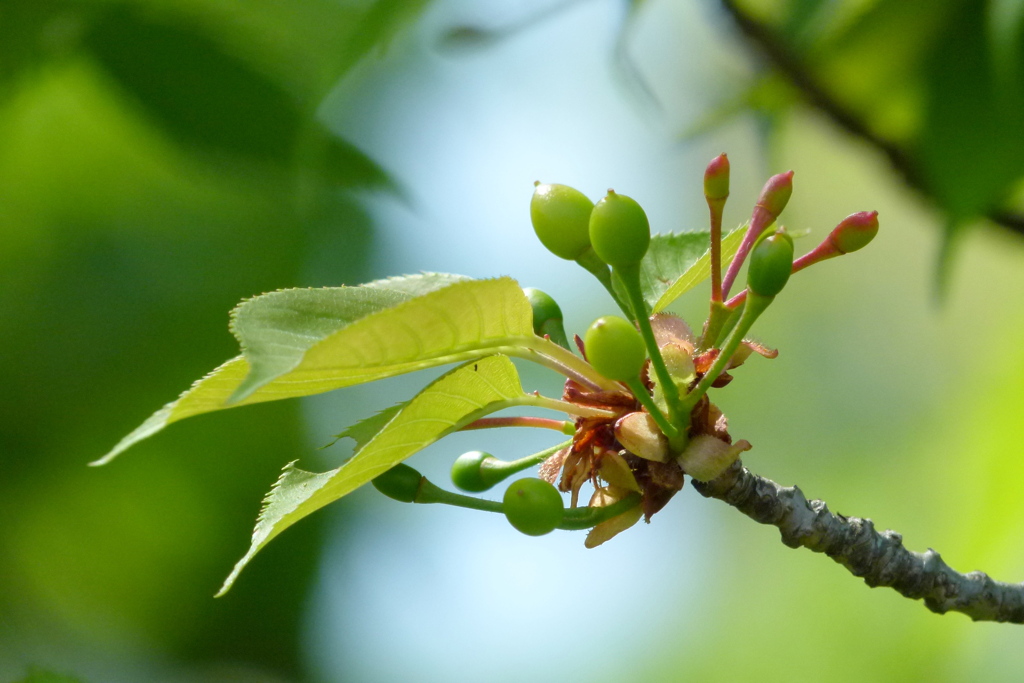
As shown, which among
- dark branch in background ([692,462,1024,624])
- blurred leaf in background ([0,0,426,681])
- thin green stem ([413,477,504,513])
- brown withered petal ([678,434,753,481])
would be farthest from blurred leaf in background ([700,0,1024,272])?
blurred leaf in background ([0,0,426,681])

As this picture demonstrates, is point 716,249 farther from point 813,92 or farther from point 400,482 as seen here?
point 813,92

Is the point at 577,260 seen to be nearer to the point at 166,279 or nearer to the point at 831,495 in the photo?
the point at 166,279

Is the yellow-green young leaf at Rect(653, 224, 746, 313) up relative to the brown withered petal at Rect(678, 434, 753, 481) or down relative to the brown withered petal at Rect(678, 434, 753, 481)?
up

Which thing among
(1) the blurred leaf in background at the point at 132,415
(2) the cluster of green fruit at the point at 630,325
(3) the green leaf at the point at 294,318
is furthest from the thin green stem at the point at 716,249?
(1) the blurred leaf in background at the point at 132,415

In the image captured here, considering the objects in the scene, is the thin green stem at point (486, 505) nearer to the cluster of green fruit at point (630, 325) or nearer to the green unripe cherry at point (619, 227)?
the cluster of green fruit at point (630, 325)

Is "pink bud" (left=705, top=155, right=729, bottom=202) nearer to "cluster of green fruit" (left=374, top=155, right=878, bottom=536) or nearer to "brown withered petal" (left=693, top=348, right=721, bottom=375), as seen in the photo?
"cluster of green fruit" (left=374, top=155, right=878, bottom=536)

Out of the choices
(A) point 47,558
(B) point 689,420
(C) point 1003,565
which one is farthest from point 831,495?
(B) point 689,420
